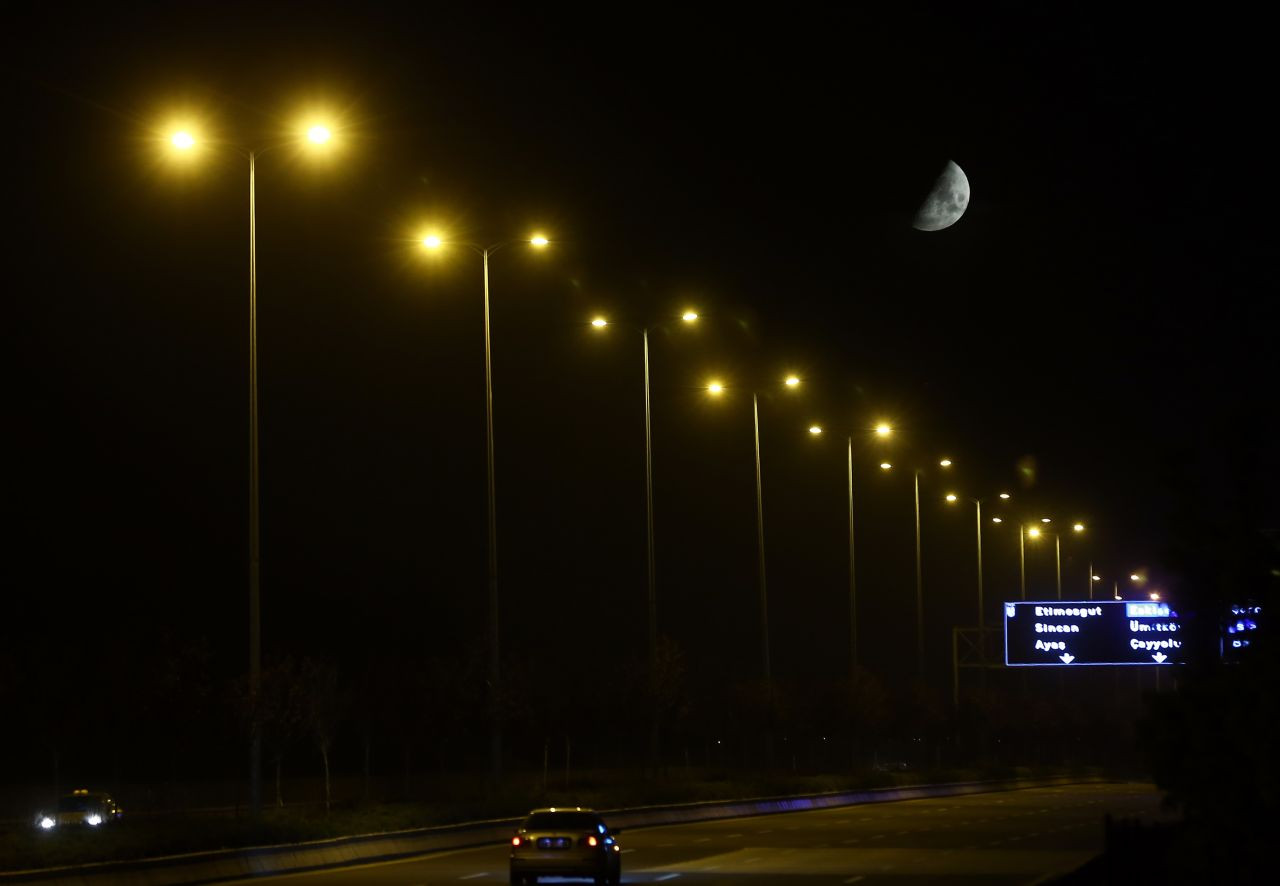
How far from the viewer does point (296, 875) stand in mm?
35375

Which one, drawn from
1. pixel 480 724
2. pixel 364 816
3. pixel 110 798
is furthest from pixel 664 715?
pixel 364 816

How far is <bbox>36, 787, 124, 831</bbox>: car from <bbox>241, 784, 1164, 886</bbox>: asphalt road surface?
11.0m

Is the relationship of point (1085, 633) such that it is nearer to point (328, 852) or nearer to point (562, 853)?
point (328, 852)

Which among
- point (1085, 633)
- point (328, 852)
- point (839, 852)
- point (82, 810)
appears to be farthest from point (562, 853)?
point (1085, 633)

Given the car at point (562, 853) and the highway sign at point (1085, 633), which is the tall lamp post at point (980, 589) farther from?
the car at point (562, 853)

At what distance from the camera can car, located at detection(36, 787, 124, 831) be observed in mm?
48688

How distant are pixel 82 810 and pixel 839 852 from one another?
20.7 meters

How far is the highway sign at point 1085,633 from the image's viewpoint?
75125 mm

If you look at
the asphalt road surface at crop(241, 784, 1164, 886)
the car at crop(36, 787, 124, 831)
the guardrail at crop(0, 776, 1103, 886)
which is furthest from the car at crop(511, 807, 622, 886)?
the car at crop(36, 787, 124, 831)

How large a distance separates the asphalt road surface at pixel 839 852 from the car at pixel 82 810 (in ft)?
36.2

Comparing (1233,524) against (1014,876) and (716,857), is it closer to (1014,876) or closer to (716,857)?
(1014,876)

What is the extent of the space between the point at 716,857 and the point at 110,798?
872 inches

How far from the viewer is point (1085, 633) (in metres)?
76.5

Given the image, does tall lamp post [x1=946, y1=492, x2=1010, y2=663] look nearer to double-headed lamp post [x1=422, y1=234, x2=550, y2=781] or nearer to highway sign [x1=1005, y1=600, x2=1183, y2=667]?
highway sign [x1=1005, y1=600, x2=1183, y2=667]
